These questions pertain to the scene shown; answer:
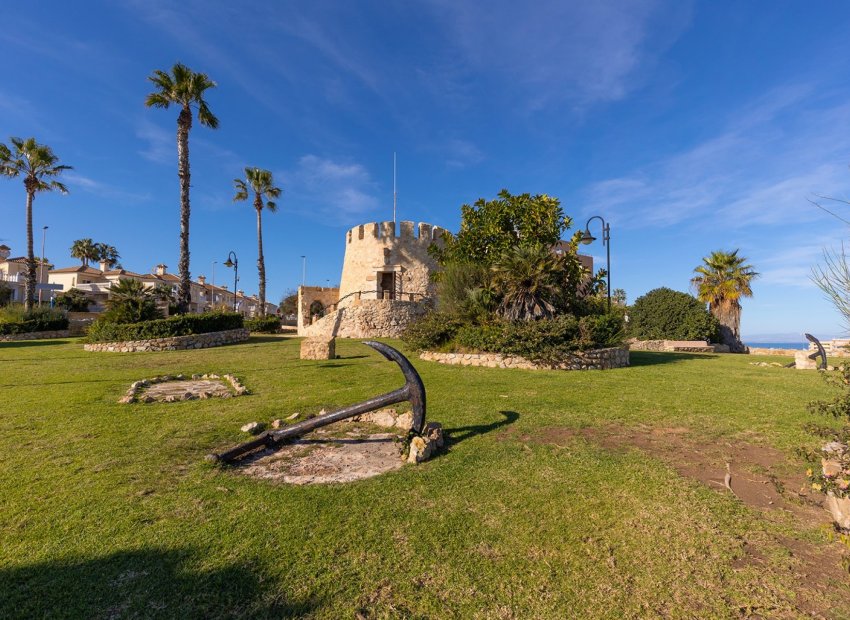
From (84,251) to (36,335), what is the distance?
A: 42.5m

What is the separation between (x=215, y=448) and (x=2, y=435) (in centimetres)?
267

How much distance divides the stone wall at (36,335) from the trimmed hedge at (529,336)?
20.6m

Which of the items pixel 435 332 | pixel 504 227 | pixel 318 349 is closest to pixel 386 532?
pixel 318 349

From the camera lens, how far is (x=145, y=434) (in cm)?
495

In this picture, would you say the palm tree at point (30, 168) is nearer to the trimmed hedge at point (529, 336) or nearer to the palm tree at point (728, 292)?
the trimmed hedge at point (529, 336)

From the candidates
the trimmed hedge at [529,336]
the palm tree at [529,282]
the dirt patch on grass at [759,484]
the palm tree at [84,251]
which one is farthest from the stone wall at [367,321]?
the palm tree at [84,251]

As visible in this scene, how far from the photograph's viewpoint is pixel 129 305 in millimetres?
17109

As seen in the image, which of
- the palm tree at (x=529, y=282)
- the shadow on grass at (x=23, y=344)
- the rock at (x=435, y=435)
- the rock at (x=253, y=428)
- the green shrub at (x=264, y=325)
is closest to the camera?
the rock at (x=435, y=435)

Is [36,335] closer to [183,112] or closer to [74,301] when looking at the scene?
[183,112]

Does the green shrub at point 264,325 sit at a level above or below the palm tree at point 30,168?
below

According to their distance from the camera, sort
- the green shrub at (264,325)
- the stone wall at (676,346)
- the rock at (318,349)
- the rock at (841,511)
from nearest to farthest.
→ the rock at (841,511), the rock at (318,349), the stone wall at (676,346), the green shrub at (264,325)

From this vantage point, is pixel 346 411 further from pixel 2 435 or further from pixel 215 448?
pixel 2 435

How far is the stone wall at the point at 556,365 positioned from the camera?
11.5 m

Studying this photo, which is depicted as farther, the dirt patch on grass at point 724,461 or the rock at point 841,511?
the dirt patch on grass at point 724,461
